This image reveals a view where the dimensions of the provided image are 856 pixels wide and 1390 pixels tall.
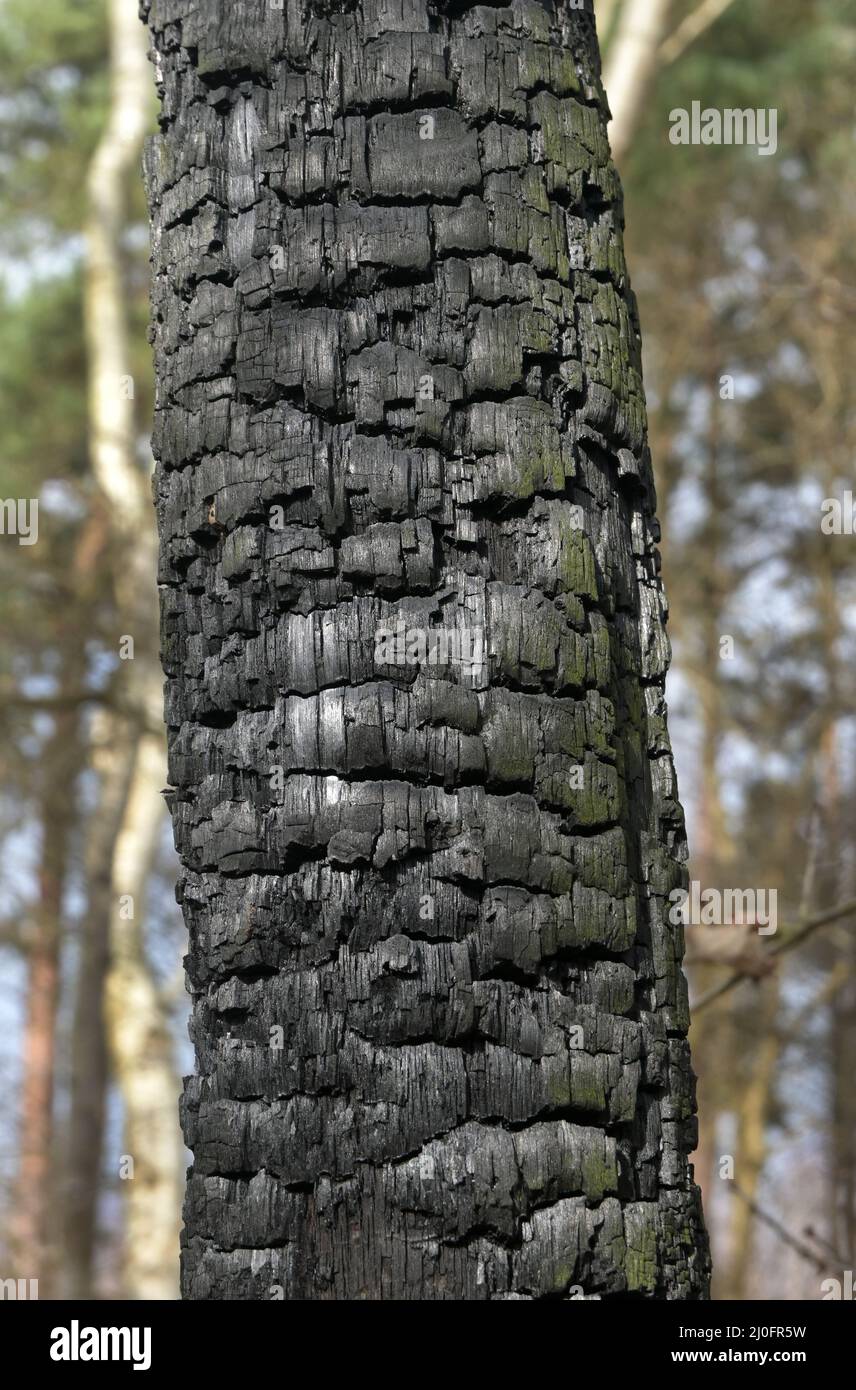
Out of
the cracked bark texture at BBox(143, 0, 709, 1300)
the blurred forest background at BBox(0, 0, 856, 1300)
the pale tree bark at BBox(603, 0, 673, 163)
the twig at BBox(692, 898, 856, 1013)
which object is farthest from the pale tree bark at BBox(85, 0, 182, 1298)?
the cracked bark texture at BBox(143, 0, 709, 1300)

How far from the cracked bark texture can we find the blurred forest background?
23.2ft

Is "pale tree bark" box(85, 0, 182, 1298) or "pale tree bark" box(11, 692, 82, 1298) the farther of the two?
"pale tree bark" box(11, 692, 82, 1298)

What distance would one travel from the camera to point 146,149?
5.30 feet

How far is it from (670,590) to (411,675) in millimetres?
10591

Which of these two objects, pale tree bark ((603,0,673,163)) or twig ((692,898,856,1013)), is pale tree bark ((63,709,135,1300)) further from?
twig ((692,898,856,1013))

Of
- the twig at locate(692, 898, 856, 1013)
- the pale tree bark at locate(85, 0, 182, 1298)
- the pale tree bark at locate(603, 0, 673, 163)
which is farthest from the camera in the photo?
the pale tree bark at locate(85, 0, 182, 1298)

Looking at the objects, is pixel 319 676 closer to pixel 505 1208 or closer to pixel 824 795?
pixel 505 1208

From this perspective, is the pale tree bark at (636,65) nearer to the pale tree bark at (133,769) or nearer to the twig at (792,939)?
the pale tree bark at (133,769)

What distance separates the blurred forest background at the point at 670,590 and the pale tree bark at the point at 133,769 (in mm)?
23

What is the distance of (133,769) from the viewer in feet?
31.6

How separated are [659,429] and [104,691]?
18.1ft

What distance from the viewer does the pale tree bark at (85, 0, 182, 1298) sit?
8789mm

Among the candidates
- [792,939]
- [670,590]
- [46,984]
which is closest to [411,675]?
[792,939]
